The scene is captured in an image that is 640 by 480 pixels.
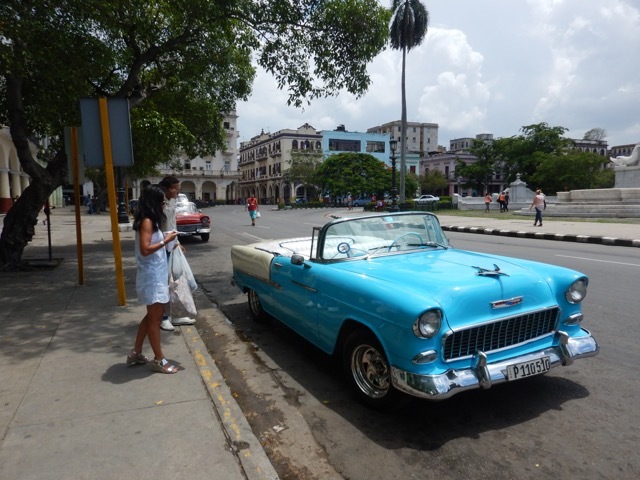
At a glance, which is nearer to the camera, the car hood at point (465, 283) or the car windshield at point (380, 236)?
the car hood at point (465, 283)

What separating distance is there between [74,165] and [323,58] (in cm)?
527

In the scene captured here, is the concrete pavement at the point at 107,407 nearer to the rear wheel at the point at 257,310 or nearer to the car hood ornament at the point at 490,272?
the rear wheel at the point at 257,310

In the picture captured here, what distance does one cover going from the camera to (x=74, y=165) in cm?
714

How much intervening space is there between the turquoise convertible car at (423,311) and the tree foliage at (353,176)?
53.7m

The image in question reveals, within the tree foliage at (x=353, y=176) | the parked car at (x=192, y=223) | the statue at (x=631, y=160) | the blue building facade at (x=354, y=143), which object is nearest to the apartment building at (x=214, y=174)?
the blue building facade at (x=354, y=143)

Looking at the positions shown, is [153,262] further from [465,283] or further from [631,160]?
[631,160]

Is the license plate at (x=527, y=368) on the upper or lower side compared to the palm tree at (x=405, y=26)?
lower

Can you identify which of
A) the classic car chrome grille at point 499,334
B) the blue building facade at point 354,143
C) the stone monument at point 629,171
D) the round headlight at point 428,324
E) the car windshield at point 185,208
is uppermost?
the blue building facade at point 354,143

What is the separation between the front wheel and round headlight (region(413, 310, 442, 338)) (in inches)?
16.6

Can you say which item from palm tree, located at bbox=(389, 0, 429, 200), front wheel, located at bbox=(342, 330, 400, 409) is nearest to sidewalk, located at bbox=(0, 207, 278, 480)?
front wheel, located at bbox=(342, 330, 400, 409)

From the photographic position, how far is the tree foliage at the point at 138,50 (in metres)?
7.34

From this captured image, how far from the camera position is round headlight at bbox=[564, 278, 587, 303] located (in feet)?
11.6

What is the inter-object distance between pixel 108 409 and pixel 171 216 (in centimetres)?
234

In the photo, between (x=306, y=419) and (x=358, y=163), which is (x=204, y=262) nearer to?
(x=306, y=419)
